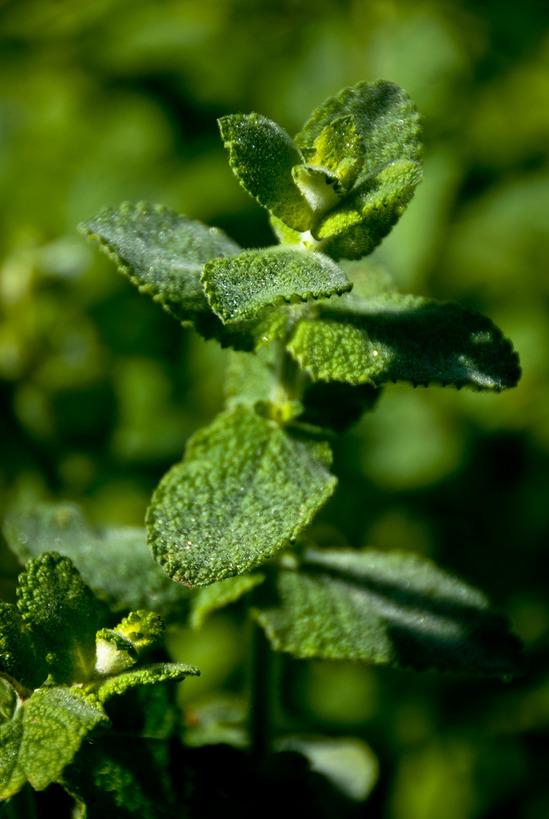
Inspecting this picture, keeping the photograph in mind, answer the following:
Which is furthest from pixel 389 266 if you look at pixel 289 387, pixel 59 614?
pixel 59 614

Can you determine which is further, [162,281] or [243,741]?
[243,741]

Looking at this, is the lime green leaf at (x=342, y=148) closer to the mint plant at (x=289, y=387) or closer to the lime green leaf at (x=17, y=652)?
the mint plant at (x=289, y=387)

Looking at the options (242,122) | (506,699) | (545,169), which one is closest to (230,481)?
(242,122)

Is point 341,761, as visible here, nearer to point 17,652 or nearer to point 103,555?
point 103,555

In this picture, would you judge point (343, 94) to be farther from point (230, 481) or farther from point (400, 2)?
point (400, 2)

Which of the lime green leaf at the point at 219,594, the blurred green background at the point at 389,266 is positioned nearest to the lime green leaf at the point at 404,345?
the lime green leaf at the point at 219,594

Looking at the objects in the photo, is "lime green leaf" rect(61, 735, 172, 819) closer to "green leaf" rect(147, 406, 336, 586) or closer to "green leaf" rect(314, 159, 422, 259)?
"green leaf" rect(147, 406, 336, 586)
